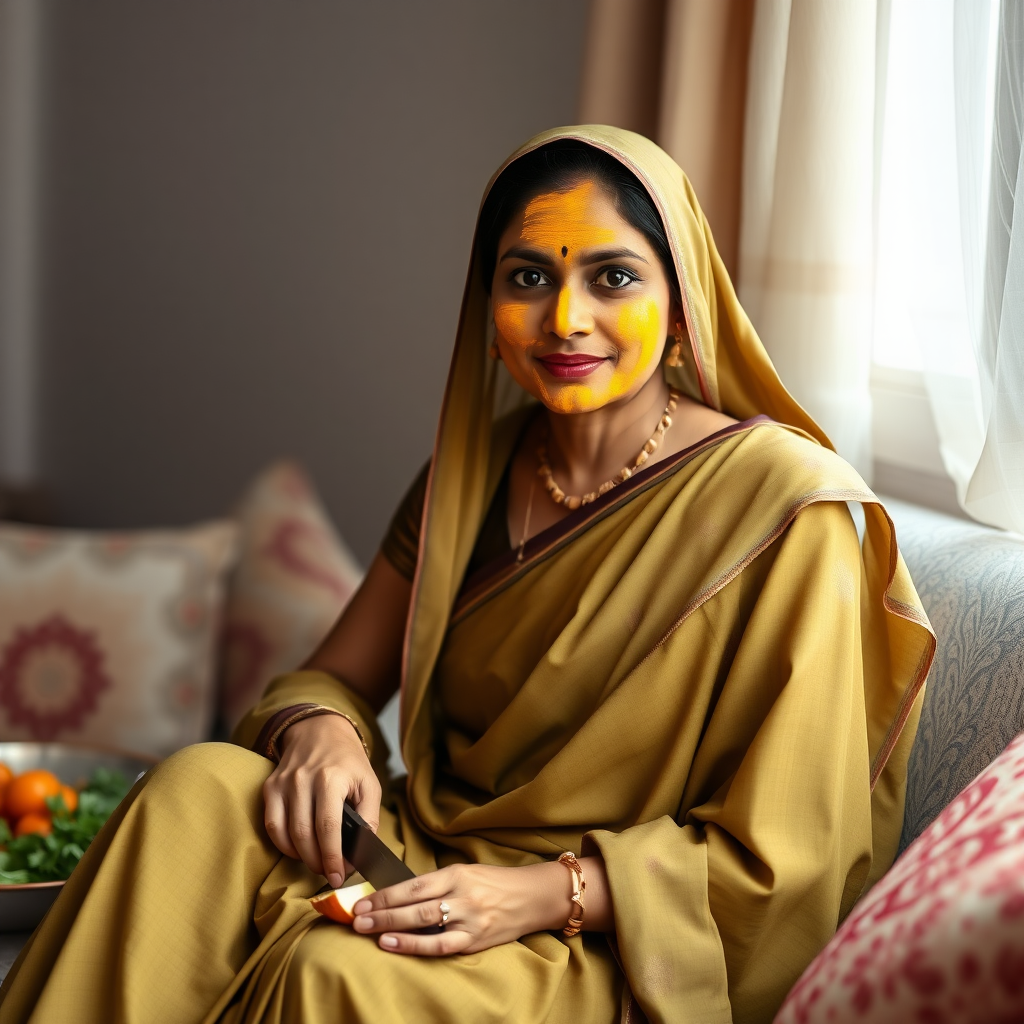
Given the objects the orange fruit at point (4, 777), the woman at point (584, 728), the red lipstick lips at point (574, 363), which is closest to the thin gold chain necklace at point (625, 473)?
the woman at point (584, 728)

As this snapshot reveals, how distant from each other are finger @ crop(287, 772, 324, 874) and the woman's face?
0.52 m

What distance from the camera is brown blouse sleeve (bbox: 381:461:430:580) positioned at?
1640mm

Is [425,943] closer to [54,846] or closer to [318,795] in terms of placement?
Answer: [318,795]

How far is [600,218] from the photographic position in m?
1.36

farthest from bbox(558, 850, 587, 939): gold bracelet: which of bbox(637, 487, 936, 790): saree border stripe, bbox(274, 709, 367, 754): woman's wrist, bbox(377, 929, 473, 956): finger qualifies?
bbox(274, 709, 367, 754): woman's wrist

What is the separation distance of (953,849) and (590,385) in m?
0.69

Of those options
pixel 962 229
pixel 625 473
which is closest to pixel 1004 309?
pixel 962 229

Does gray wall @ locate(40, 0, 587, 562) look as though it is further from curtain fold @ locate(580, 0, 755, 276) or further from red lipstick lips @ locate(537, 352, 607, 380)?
red lipstick lips @ locate(537, 352, 607, 380)

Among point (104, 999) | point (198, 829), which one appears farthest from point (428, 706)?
point (104, 999)

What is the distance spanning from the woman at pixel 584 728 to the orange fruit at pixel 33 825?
1.07 ft

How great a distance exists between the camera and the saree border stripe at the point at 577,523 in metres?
1.39

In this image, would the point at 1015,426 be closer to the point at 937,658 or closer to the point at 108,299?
the point at 937,658

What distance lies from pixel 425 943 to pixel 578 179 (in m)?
0.84

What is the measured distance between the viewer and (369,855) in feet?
3.87
